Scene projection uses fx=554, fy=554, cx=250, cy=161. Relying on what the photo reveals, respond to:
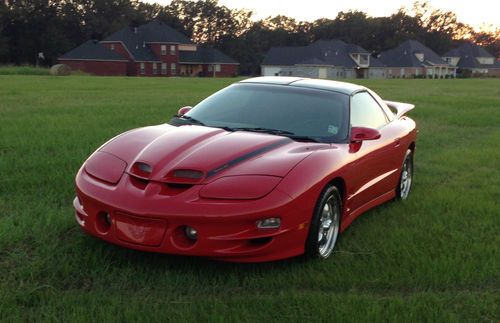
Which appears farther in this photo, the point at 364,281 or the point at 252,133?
the point at 252,133

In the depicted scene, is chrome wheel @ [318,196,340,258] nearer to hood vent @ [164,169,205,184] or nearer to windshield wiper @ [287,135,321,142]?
windshield wiper @ [287,135,321,142]

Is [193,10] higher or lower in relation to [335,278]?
higher

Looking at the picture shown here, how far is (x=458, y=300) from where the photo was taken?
3.41 m

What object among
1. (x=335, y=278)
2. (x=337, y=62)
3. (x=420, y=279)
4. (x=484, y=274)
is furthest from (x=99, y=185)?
(x=337, y=62)

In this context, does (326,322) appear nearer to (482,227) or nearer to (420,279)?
(420,279)

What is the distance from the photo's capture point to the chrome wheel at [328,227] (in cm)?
404

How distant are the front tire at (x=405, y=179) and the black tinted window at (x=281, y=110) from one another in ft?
4.39

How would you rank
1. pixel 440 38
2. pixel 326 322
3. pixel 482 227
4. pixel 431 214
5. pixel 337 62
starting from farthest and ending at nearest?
pixel 440 38
pixel 337 62
pixel 431 214
pixel 482 227
pixel 326 322

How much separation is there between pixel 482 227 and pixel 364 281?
6.06 feet

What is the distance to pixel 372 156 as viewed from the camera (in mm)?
4914

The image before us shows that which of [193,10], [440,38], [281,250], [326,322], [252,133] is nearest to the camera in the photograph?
[326,322]

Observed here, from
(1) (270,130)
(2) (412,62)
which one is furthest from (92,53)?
(1) (270,130)

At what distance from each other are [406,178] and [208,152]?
3.11 m

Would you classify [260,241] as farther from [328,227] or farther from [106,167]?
[106,167]
